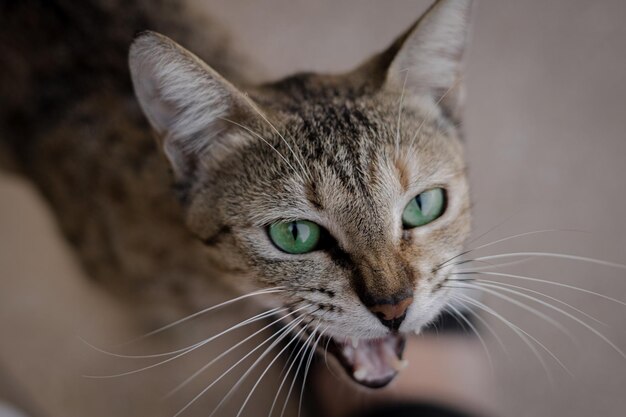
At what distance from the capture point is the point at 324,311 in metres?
1.00

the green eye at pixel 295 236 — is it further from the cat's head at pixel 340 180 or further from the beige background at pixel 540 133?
the beige background at pixel 540 133

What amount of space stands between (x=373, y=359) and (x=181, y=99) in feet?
1.98

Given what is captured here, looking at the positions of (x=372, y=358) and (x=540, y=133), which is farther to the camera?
(x=540, y=133)

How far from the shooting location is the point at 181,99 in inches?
41.6

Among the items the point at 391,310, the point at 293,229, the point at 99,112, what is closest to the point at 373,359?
the point at 391,310

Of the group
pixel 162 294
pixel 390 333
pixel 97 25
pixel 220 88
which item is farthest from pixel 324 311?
pixel 97 25

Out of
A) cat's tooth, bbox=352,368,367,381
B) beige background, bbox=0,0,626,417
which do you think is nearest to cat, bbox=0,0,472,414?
cat's tooth, bbox=352,368,367,381

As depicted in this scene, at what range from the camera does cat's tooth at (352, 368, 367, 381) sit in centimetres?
110

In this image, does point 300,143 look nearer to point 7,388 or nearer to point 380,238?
point 380,238

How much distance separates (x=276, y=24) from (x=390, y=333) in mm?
1106

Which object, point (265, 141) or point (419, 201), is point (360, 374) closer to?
point (419, 201)

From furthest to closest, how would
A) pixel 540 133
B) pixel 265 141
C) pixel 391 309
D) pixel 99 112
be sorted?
pixel 540 133, pixel 99 112, pixel 265 141, pixel 391 309

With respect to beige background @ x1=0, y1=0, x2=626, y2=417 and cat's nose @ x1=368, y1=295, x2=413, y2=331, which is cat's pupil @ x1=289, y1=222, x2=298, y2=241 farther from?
beige background @ x1=0, y1=0, x2=626, y2=417

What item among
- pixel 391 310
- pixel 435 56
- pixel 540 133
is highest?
pixel 540 133
